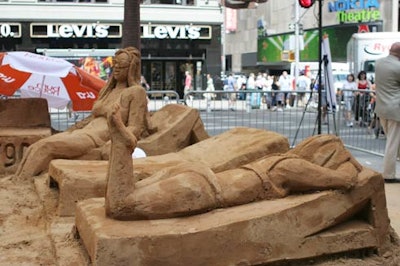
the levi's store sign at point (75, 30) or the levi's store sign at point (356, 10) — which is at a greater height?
the levi's store sign at point (356, 10)

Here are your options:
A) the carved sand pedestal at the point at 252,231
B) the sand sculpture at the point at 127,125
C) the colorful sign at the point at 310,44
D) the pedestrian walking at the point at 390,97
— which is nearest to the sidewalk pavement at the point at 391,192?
the pedestrian walking at the point at 390,97

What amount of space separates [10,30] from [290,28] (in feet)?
60.7

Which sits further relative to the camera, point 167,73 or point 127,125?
point 167,73

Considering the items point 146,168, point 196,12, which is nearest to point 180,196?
point 146,168

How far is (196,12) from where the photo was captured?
26562 millimetres

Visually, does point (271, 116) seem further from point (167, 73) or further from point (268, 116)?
point (167, 73)

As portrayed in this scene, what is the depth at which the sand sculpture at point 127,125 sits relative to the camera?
19.5ft

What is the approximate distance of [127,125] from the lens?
20.4 feet

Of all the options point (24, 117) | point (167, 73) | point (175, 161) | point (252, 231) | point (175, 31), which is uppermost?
point (175, 31)

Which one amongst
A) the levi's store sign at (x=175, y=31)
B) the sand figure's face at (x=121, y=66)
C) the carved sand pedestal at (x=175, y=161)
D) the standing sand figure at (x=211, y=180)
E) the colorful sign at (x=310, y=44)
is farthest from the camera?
the colorful sign at (x=310, y=44)

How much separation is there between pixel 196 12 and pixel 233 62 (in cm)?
2553

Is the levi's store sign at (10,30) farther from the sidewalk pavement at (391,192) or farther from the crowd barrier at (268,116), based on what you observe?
the sidewalk pavement at (391,192)

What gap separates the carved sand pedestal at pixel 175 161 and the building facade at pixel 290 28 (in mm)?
17058

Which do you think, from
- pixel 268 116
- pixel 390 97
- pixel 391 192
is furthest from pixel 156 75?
pixel 391 192
